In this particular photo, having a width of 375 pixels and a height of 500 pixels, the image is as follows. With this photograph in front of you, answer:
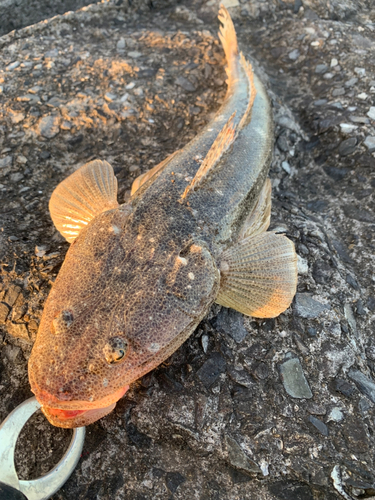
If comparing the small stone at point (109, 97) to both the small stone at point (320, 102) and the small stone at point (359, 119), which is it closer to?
the small stone at point (320, 102)

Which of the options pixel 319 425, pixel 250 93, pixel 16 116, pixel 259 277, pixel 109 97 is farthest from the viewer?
pixel 109 97

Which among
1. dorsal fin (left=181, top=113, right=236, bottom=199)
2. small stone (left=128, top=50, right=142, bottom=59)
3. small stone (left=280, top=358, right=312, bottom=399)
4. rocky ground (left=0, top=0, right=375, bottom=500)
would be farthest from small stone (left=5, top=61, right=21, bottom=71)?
small stone (left=280, top=358, right=312, bottom=399)

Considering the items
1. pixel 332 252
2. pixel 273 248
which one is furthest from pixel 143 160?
pixel 332 252

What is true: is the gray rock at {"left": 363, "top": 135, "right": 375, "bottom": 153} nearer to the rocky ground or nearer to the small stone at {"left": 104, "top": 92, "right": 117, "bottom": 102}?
the rocky ground

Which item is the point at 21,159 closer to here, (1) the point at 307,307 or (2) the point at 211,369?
(2) the point at 211,369

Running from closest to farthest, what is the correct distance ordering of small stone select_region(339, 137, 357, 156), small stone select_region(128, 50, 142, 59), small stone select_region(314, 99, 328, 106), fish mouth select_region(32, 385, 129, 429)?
fish mouth select_region(32, 385, 129, 429) → small stone select_region(339, 137, 357, 156) → small stone select_region(314, 99, 328, 106) → small stone select_region(128, 50, 142, 59)

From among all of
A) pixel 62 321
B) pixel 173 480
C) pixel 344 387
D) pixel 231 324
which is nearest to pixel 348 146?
pixel 231 324

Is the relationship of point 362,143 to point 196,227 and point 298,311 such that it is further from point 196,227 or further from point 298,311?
point 196,227
